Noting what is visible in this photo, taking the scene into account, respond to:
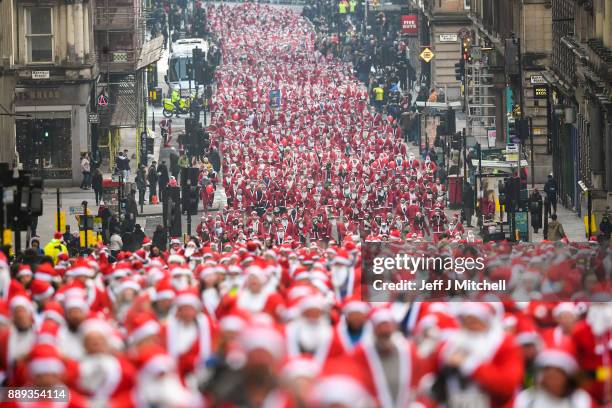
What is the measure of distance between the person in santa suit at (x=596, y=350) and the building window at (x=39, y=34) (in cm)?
5112

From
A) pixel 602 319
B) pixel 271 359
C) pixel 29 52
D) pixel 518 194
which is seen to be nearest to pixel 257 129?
pixel 29 52

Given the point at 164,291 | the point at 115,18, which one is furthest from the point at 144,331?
the point at 115,18

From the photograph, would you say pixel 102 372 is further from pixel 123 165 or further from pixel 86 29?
pixel 123 165

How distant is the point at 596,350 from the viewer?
19281mm

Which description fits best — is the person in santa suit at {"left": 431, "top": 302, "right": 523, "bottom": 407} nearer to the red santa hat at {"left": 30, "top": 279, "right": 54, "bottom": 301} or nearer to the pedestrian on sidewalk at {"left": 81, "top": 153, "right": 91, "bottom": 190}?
the red santa hat at {"left": 30, "top": 279, "right": 54, "bottom": 301}

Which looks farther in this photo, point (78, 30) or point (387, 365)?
point (78, 30)

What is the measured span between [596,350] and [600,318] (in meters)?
1.07

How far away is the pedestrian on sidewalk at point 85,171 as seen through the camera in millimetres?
69812

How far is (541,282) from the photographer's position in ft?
85.0

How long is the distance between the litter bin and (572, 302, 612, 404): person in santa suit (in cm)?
4598

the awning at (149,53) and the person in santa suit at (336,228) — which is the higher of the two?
the awning at (149,53)

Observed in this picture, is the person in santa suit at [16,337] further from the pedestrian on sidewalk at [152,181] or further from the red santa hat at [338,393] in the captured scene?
the pedestrian on sidewalk at [152,181]

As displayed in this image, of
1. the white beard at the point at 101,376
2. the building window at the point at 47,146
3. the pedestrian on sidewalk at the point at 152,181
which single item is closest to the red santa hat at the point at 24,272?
the white beard at the point at 101,376

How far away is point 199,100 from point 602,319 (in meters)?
→ 80.7
